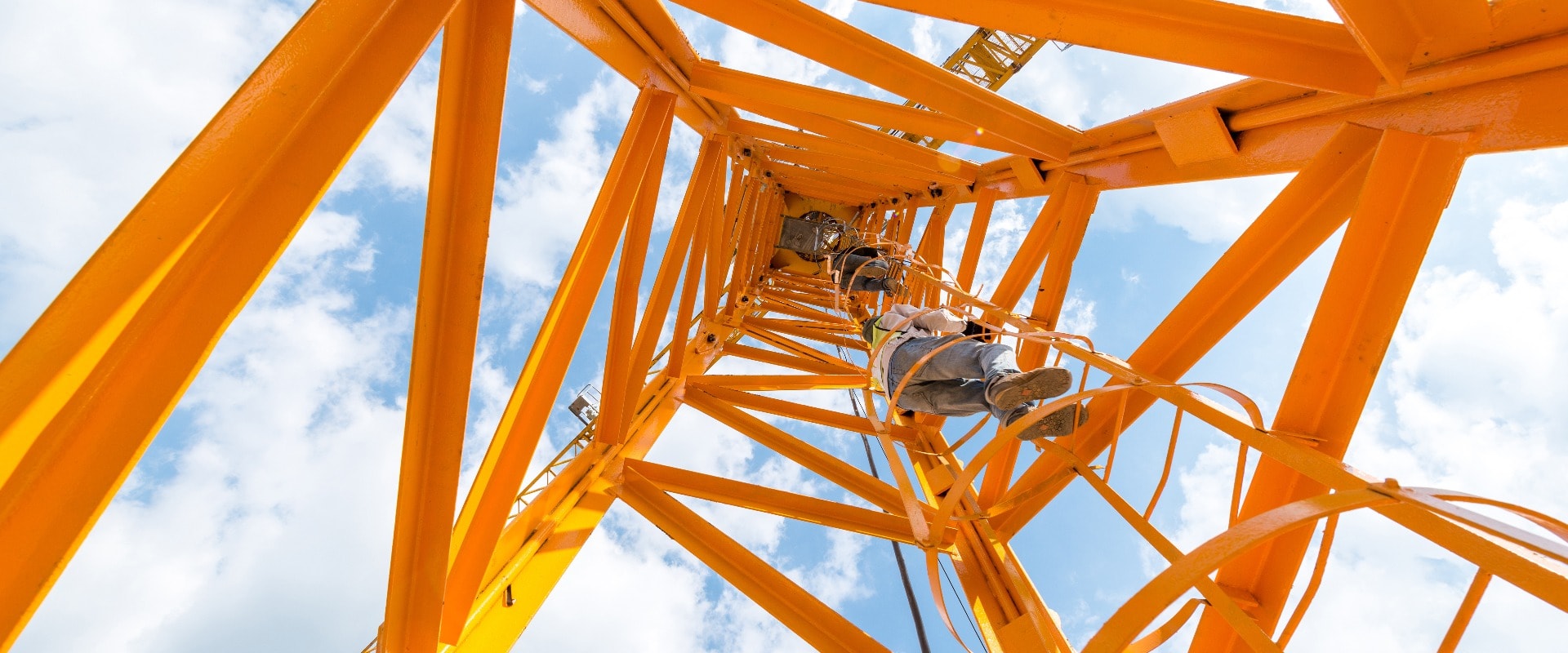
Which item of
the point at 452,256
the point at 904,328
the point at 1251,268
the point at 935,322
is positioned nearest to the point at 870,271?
the point at 904,328

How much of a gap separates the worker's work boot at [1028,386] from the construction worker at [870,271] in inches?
177

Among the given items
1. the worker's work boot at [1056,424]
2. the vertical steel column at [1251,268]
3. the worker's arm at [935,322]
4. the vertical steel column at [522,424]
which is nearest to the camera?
the vertical steel column at [1251,268]

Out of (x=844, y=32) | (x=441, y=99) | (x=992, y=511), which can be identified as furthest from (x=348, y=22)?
(x=992, y=511)

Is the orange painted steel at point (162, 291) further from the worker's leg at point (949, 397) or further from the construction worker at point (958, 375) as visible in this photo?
the worker's leg at point (949, 397)

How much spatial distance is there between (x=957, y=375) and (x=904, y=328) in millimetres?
1207

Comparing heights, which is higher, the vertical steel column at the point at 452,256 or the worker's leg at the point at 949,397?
the worker's leg at the point at 949,397

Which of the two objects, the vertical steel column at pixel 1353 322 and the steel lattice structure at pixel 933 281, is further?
the vertical steel column at pixel 1353 322

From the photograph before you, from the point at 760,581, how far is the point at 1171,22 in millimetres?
3733

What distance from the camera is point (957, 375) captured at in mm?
4219

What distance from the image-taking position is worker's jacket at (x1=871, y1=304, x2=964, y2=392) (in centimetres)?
496

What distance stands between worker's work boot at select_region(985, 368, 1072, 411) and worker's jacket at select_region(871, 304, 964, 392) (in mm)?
1218

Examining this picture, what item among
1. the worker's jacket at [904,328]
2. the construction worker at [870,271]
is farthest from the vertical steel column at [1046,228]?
the construction worker at [870,271]

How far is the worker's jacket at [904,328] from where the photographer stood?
4961 millimetres

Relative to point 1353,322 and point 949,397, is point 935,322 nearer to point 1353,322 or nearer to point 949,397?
point 949,397
